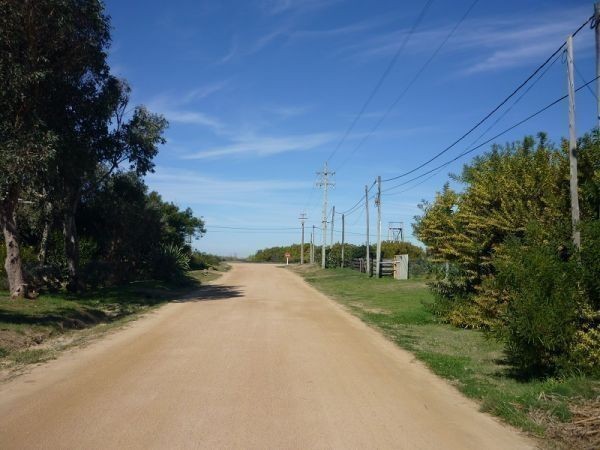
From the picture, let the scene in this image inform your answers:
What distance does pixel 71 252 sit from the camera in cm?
2125

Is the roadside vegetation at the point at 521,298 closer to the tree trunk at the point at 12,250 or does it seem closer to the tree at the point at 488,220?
the tree at the point at 488,220

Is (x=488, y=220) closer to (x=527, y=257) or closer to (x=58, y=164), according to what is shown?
(x=527, y=257)

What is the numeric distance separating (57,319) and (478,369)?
33.6ft

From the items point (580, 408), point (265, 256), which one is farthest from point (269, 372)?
point (265, 256)

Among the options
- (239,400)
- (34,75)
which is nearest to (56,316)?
(34,75)

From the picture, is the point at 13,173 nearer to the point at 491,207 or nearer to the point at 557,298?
the point at 491,207

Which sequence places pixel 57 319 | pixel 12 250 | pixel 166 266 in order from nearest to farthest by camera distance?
pixel 57 319
pixel 12 250
pixel 166 266

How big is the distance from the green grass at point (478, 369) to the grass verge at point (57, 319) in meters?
6.98

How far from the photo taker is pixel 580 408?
644cm

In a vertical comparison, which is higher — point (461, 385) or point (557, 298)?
point (557, 298)

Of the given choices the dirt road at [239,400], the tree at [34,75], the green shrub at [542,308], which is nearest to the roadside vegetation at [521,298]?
the green shrub at [542,308]

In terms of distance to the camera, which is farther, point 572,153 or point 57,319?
point 57,319

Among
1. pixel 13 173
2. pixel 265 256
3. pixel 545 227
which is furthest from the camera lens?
pixel 265 256

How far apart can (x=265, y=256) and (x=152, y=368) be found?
9791cm
